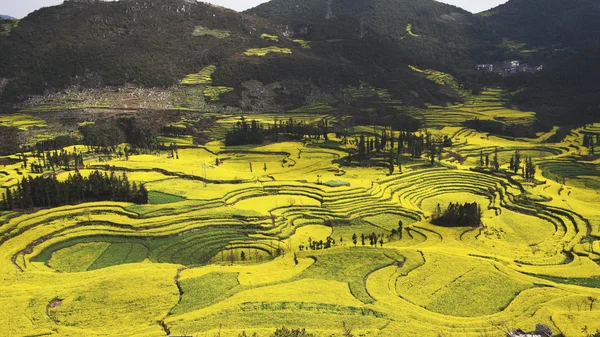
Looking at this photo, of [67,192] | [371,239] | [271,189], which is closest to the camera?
[371,239]

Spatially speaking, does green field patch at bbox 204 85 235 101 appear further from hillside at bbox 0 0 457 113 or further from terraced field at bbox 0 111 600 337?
terraced field at bbox 0 111 600 337

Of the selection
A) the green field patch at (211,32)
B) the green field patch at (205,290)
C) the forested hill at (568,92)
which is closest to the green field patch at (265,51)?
the green field patch at (211,32)

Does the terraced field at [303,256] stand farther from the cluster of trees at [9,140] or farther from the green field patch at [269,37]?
the green field patch at [269,37]

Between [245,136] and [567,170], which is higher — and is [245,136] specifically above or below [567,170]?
above

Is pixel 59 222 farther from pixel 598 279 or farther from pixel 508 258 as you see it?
pixel 598 279

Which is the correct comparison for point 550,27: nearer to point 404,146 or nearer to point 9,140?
point 404,146

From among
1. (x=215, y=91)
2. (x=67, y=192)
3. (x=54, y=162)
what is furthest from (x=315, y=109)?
(x=67, y=192)
